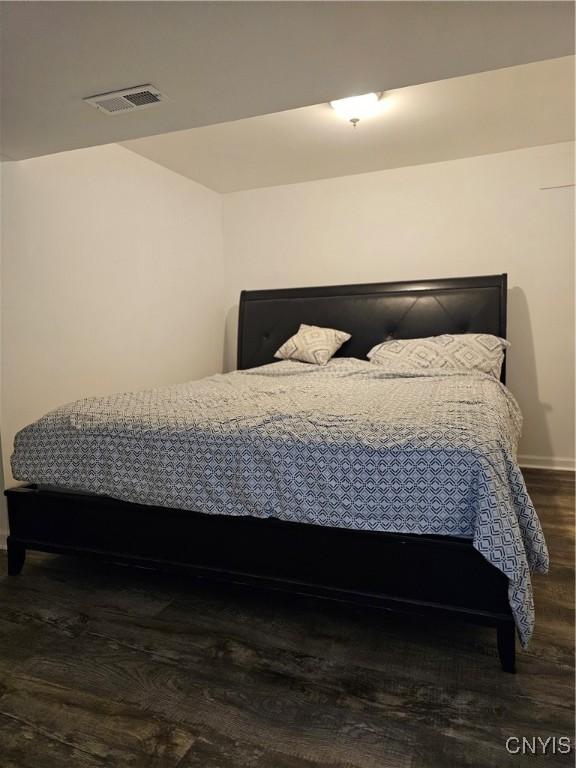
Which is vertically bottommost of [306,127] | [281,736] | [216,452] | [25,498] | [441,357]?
[281,736]

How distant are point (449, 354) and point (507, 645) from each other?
2.04m

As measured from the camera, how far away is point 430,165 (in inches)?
149

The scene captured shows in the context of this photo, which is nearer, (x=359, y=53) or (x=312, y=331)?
(x=359, y=53)

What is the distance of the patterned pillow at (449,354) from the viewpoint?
3215mm

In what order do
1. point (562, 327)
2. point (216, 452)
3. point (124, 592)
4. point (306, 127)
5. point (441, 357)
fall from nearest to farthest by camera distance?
point (216, 452) → point (124, 592) → point (306, 127) → point (441, 357) → point (562, 327)

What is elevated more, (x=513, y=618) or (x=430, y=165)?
(x=430, y=165)

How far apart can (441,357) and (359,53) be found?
201 cm

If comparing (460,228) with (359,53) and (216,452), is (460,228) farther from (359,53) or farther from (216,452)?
(216,452)

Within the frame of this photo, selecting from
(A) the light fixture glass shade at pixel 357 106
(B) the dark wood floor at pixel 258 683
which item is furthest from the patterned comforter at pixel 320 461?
(A) the light fixture glass shade at pixel 357 106

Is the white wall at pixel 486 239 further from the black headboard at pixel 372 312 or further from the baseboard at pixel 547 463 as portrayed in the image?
the black headboard at pixel 372 312

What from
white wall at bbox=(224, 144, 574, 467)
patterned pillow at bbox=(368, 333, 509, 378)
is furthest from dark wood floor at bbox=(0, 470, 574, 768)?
white wall at bbox=(224, 144, 574, 467)

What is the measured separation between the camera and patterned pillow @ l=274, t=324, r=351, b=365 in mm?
3617

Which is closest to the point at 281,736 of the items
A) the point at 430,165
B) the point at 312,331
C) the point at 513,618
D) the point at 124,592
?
the point at 513,618

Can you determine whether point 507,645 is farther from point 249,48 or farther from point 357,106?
point 357,106
